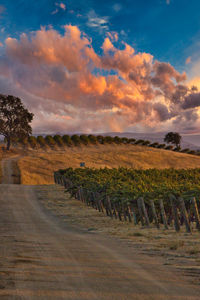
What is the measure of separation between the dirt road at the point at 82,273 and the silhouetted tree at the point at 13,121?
88.4 meters

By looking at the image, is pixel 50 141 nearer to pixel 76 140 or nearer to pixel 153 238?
pixel 76 140

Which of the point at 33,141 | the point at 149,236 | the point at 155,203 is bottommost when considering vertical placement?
the point at 149,236

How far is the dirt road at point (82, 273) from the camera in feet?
19.5

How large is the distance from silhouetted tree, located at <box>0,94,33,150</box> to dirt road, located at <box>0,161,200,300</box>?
88.4 m

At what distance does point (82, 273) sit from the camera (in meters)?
7.28

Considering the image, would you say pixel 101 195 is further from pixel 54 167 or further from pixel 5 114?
pixel 5 114

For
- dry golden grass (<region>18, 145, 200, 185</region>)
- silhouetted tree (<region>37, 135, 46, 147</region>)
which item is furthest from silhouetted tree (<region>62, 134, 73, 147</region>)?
dry golden grass (<region>18, 145, 200, 185</region>)

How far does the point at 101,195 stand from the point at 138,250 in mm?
12254

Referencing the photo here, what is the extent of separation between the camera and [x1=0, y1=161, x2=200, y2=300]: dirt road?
234 inches

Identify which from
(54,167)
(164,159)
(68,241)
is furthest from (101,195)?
(164,159)

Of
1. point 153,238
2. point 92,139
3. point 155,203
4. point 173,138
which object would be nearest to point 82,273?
point 153,238

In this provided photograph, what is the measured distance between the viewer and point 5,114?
319 ft

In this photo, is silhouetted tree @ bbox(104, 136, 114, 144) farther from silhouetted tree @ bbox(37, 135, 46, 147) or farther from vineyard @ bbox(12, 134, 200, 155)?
silhouetted tree @ bbox(37, 135, 46, 147)

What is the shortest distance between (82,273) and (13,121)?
95.0 metres
